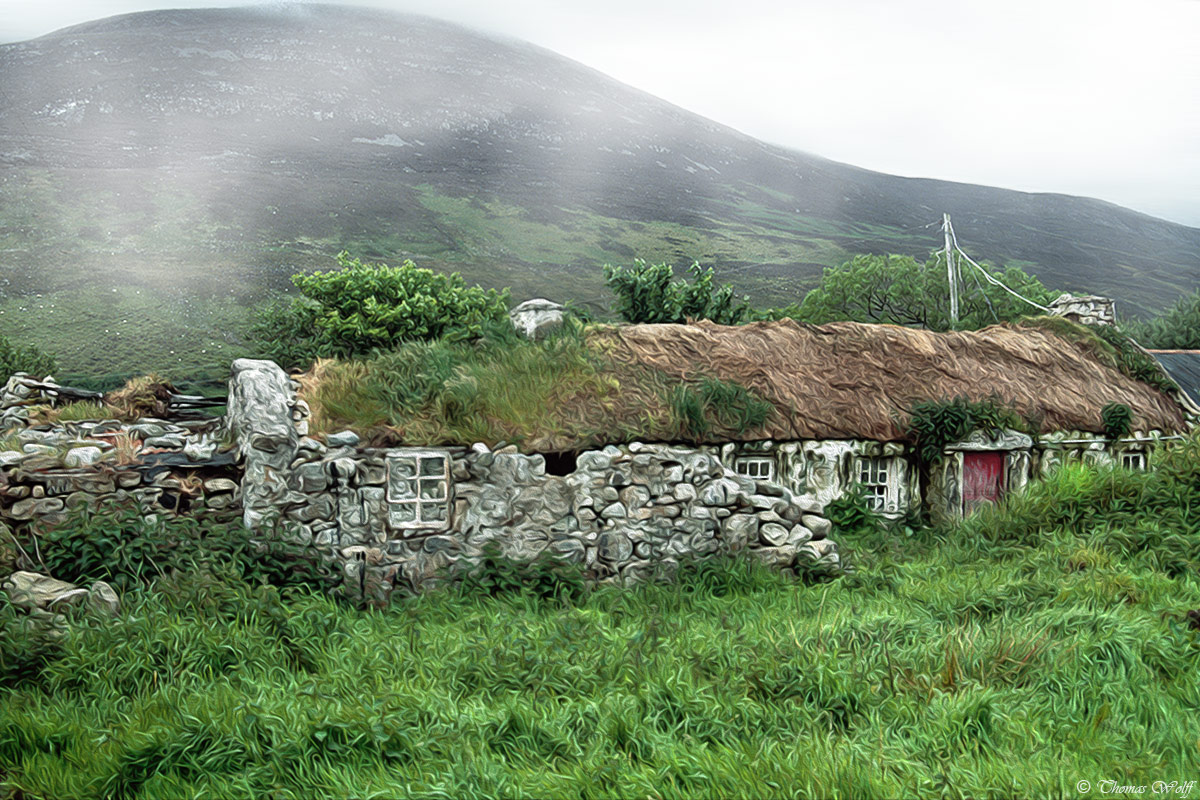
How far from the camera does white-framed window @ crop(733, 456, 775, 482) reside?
39.2 feet

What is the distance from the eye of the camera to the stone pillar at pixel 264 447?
8742 millimetres

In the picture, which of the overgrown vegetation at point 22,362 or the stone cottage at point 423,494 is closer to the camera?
the stone cottage at point 423,494

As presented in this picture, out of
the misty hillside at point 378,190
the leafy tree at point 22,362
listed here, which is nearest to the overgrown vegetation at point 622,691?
the leafy tree at point 22,362

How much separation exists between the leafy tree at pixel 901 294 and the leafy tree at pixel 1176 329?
6.76 metres

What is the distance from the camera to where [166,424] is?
41.3 ft

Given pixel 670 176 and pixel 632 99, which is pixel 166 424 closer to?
pixel 670 176

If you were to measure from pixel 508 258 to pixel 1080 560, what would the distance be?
7305 centimetres

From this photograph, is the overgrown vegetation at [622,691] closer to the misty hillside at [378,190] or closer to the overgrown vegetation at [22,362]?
the overgrown vegetation at [22,362]

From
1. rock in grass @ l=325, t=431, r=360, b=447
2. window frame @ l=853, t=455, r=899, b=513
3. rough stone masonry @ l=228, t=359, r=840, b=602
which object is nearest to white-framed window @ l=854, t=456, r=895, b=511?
window frame @ l=853, t=455, r=899, b=513

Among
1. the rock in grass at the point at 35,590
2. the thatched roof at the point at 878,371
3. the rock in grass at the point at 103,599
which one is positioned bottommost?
the rock in grass at the point at 103,599

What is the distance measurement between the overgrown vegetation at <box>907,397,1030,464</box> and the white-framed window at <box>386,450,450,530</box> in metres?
7.83

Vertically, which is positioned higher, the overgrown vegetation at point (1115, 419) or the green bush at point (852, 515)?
the overgrown vegetation at point (1115, 419)

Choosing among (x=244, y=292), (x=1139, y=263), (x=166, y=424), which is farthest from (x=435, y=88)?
(x=166, y=424)

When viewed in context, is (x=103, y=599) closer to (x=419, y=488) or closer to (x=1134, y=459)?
(x=419, y=488)
